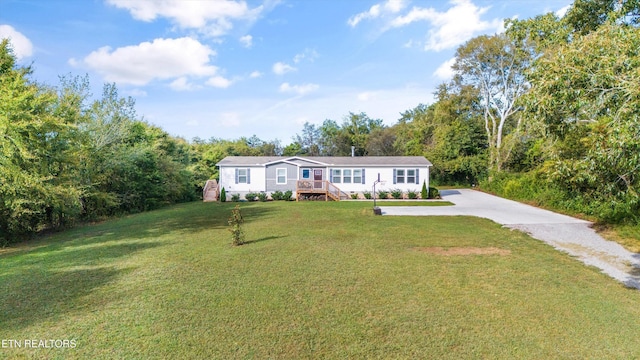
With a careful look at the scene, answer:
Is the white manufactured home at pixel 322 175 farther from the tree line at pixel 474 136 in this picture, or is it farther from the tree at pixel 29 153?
the tree at pixel 29 153

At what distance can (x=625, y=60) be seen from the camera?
4.18 m

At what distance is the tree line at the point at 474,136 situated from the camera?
458 cm

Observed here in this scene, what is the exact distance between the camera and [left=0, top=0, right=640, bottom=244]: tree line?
458 centimetres

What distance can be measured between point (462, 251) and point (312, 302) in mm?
4900

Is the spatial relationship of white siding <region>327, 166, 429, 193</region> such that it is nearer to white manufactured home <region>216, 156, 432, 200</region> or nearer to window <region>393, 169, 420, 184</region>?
white manufactured home <region>216, 156, 432, 200</region>

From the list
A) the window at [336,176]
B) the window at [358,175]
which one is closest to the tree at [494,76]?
the window at [358,175]

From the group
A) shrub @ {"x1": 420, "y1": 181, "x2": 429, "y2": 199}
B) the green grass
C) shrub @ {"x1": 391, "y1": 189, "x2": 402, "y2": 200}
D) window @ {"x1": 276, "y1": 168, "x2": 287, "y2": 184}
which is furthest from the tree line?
shrub @ {"x1": 391, "y1": 189, "x2": 402, "y2": 200}

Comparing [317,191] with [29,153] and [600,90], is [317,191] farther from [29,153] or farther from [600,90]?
[600,90]

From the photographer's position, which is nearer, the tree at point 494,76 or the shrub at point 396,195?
the shrub at point 396,195

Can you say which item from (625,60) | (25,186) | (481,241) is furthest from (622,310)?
(25,186)

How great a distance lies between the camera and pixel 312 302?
487cm

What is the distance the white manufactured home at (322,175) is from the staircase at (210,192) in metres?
1.15

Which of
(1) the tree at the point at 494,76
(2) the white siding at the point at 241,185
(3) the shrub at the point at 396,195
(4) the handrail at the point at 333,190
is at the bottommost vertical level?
(3) the shrub at the point at 396,195

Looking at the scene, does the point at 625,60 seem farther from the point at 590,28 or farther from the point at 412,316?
the point at 590,28
